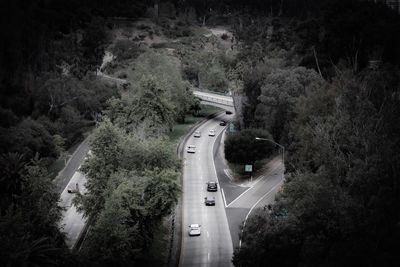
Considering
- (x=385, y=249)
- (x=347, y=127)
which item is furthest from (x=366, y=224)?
(x=347, y=127)

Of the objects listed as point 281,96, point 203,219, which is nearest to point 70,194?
point 203,219

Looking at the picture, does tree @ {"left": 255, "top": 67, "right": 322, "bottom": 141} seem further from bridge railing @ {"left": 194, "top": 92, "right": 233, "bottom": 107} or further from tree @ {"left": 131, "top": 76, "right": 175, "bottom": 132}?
bridge railing @ {"left": 194, "top": 92, "right": 233, "bottom": 107}

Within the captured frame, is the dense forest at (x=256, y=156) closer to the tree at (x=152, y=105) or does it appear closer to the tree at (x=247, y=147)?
the tree at (x=152, y=105)

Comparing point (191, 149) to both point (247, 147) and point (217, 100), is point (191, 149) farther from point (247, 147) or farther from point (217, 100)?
point (217, 100)

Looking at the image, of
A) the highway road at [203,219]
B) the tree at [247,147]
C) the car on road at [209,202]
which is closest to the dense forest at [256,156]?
the tree at [247,147]

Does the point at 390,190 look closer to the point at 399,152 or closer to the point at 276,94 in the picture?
the point at 399,152

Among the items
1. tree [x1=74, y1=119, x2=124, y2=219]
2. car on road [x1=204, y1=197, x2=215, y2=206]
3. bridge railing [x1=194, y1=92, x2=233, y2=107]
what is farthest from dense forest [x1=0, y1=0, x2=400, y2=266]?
car on road [x1=204, y1=197, x2=215, y2=206]
